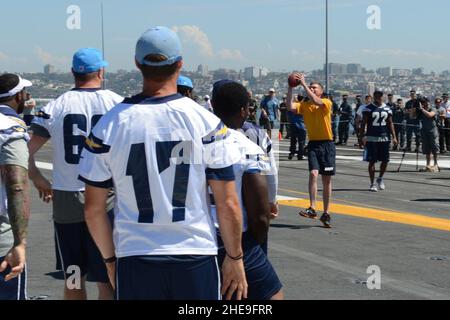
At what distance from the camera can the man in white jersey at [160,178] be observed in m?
3.65

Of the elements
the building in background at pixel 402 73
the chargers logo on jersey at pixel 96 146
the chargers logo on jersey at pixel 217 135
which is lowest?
the building in background at pixel 402 73

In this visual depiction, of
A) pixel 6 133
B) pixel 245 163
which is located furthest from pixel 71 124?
pixel 245 163

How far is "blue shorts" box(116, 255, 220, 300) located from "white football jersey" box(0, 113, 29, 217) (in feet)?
3.54

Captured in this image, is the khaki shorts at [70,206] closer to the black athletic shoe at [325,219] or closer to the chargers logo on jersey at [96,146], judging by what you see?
the chargers logo on jersey at [96,146]

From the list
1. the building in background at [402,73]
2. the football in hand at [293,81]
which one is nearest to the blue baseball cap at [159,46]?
the football in hand at [293,81]

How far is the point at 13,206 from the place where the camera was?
14.4 ft

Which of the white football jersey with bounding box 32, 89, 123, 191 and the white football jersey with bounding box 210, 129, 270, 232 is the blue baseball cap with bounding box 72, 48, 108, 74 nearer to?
the white football jersey with bounding box 32, 89, 123, 191

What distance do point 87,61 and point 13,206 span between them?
178 centimetres

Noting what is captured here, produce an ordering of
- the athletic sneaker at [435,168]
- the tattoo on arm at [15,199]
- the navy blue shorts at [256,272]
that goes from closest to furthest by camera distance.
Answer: the tattoo on arm at [15,199], the navy blue shorts at [256,272], the athletic sneaker at [435,168]

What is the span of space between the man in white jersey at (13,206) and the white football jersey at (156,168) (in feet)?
2.53

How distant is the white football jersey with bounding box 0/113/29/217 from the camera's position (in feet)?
14.6

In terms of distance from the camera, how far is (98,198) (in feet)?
12.5

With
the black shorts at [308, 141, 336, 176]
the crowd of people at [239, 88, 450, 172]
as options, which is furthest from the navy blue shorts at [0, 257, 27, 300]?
the crowd of people at [239, 88, 450, 172]

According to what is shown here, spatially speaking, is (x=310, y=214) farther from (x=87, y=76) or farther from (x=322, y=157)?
(x=87, y=76)
